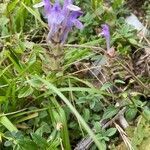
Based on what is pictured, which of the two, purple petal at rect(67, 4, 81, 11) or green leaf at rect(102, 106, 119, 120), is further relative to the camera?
green leaf at rect(102, 106, 119, 120)

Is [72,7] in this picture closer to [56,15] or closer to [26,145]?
[56,15]

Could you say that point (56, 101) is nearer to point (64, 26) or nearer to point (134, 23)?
point (64, 26)

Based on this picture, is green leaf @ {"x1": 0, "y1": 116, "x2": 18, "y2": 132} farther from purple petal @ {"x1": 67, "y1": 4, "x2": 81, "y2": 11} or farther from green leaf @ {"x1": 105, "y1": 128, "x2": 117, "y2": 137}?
purple petal @ {"x1": 67, "y1": 4, "x2": 81, "y2": 11}

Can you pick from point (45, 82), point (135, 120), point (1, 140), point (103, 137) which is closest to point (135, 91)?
point (135, 120)

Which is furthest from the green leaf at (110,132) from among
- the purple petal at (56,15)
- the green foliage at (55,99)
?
the purple petal at (56,15)

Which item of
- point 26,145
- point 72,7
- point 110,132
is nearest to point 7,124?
point 26,145

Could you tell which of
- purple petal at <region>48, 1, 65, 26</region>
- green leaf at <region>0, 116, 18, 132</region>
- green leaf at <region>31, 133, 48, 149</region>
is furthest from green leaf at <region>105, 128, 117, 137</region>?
purple petal at <region>48, 1, 65, 26</region>

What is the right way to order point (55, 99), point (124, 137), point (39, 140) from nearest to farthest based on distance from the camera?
point (39, 140), point (124, 137), point (55, 99)

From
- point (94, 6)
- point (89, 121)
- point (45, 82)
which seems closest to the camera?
point (45, 82)
